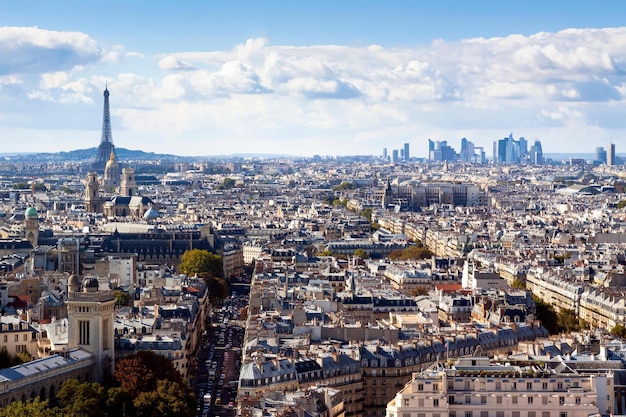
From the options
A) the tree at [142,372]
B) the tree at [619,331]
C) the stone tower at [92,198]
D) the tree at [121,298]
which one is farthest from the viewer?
the stone tower at [92,198]

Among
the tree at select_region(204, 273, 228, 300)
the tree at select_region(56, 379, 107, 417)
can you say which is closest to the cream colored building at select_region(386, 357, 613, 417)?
the tree at select_region(56, 379, 107, 417)

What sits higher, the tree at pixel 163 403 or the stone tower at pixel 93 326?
the stone tower at pixel 93 326

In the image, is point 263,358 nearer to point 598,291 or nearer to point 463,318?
point 463,318

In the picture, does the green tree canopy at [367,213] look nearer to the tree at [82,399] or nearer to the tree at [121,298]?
the tree at [121,298]

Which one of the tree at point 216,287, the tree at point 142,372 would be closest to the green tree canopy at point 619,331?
the tree at point 142,372

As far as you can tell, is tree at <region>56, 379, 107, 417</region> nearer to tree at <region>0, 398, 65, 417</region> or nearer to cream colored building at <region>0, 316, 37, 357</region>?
tree at <region>0, 398, 65, 417</region>

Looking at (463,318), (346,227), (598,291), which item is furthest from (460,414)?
(346,227)

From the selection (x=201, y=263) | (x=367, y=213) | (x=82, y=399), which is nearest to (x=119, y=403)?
(x=82, y=399)
